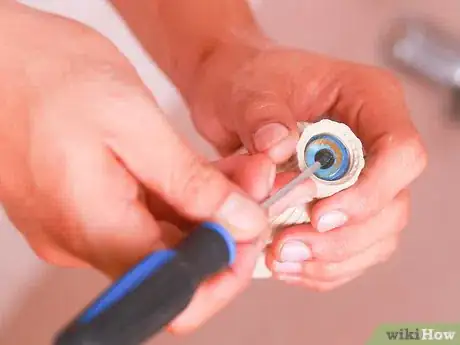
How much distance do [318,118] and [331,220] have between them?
0.10 m

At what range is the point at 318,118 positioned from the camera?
55 centimetres

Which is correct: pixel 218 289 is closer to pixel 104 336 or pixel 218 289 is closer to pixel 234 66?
pixel 104 336

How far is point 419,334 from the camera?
730mm

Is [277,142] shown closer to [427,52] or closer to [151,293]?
[151,293]

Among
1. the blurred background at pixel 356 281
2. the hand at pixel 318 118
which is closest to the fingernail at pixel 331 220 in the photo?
the hand at pixel 318 118

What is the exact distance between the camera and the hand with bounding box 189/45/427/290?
489 millimetres

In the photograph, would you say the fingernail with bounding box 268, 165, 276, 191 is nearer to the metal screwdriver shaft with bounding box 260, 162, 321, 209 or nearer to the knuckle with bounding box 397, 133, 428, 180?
the metal screwdriver shaft with bounding box 260, 162, 321, 209

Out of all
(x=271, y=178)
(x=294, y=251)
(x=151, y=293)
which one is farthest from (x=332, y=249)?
(x=151, y=293)

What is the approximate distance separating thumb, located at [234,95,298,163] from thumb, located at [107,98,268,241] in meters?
0.08

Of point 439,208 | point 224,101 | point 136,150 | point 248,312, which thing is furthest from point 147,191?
point 439,208

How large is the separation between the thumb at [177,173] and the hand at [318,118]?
8 cm

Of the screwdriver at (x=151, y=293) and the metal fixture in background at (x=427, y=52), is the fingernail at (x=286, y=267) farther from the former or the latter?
the metal fixture in background at (x=427, y=52)

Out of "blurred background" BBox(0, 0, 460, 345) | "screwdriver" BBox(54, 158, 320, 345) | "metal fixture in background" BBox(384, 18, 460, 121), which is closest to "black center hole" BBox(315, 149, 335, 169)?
"screwdriver" BBox(54, 158, 320, 345)

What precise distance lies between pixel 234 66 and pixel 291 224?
0.16 meters
